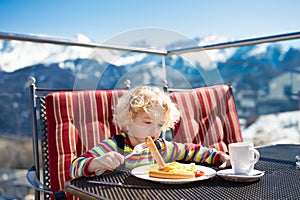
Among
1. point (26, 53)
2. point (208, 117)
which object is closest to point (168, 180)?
point (208, 117)

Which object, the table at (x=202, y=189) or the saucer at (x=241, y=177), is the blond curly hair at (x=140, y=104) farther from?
the saucer at (x=241, y=177)

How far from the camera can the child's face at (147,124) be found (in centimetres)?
158

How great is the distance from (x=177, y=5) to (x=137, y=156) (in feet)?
26.5

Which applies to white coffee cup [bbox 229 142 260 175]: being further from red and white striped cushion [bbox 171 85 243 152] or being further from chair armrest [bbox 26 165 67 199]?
red and white striped cushion [bbox 171 85 243 152]

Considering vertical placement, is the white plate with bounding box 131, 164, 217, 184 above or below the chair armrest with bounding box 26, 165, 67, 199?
above

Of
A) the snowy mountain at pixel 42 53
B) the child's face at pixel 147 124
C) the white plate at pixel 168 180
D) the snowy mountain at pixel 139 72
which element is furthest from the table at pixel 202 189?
the snowy mountain at pixel 42 53

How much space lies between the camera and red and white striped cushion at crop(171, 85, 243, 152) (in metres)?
2.42

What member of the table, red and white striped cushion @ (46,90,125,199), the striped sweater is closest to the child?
the striped sweater

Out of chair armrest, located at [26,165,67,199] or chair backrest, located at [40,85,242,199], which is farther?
chair backrest, located at [40,85,242,199]

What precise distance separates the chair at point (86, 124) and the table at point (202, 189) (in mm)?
565

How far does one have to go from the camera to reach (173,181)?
1.18 m

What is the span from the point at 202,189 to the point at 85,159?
50cm

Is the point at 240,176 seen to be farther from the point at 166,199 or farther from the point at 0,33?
the point at 0,33

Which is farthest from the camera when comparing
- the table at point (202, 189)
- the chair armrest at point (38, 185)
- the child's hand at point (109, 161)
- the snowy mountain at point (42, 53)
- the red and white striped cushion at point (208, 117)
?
the snowy mountain at point (42, 53)
